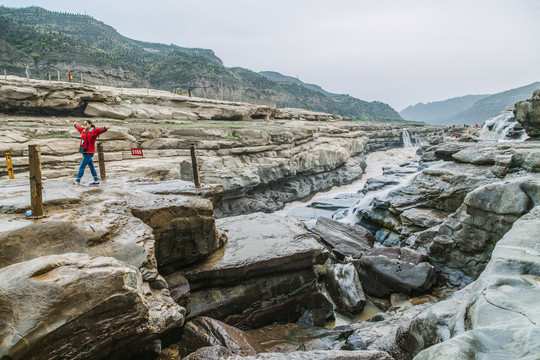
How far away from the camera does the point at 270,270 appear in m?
6.70

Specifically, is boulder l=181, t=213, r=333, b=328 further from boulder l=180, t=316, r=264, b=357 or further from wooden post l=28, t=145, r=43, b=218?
wooden post l=28, t=145, r=43, b=218

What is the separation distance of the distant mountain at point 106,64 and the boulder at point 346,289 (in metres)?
33.4

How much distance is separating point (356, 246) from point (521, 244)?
21.0ft

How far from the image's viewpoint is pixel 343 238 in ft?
34.8

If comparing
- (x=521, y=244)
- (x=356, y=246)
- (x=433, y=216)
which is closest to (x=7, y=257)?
(x=521, y=244)

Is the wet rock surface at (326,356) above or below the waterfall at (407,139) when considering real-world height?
below

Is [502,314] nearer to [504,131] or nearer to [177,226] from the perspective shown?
[177,226]

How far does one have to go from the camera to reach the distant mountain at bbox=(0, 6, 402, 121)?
40656mm

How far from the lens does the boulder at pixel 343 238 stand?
998cm

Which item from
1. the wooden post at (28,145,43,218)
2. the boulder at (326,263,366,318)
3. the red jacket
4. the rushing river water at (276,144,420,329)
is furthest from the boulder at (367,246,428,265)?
the red jacket

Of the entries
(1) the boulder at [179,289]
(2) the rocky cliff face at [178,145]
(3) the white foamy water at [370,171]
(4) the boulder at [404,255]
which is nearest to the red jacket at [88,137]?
(1) the boulder at [179,289]

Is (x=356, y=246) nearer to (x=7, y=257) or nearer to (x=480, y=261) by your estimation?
(x=480, y=261)

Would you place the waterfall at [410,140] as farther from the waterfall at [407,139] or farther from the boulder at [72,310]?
the boulder at [72,310]

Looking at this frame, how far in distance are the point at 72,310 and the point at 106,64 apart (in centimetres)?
5264
